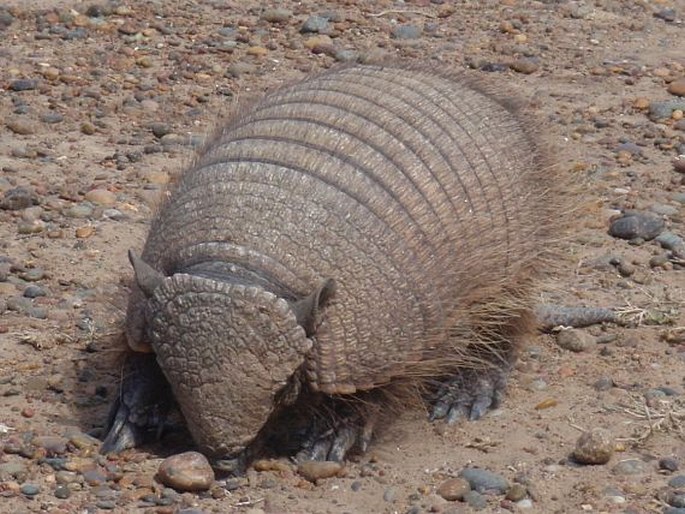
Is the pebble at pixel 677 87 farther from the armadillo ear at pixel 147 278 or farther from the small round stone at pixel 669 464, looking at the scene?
the armadillo ear at pixel 147 278

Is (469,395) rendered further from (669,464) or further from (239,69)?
(239,69)

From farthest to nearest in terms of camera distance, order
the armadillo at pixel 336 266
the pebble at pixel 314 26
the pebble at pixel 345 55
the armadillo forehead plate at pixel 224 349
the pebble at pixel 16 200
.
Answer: the pebble at pixel 314 26 → the pebble at pixel 345 55 → the pebble at pixel 16 200 → the armadillo at pixel 336 266 → the armadillo forehead plate at pixel 224 349

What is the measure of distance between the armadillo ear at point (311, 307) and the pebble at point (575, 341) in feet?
7.16

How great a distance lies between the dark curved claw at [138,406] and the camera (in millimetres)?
6527

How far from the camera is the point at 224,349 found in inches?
232

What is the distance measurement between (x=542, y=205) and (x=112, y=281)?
2.34m

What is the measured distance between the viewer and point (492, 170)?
7.27 meters

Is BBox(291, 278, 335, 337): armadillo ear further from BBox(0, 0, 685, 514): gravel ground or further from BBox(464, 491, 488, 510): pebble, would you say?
BBox(464, 491, 488, 510): pebble

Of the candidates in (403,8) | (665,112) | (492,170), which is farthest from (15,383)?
(403,8)

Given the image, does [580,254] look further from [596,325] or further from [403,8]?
[403,8]

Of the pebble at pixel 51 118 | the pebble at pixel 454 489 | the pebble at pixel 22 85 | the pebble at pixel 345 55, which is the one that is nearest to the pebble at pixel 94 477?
the pebble at pixel 454 489

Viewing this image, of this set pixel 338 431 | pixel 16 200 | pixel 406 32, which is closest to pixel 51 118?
pixel 16 200

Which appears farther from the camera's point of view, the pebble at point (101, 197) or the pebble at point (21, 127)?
the pebble at point (21, 127)

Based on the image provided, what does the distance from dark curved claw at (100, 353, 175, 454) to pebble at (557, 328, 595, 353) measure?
88.3 inches
